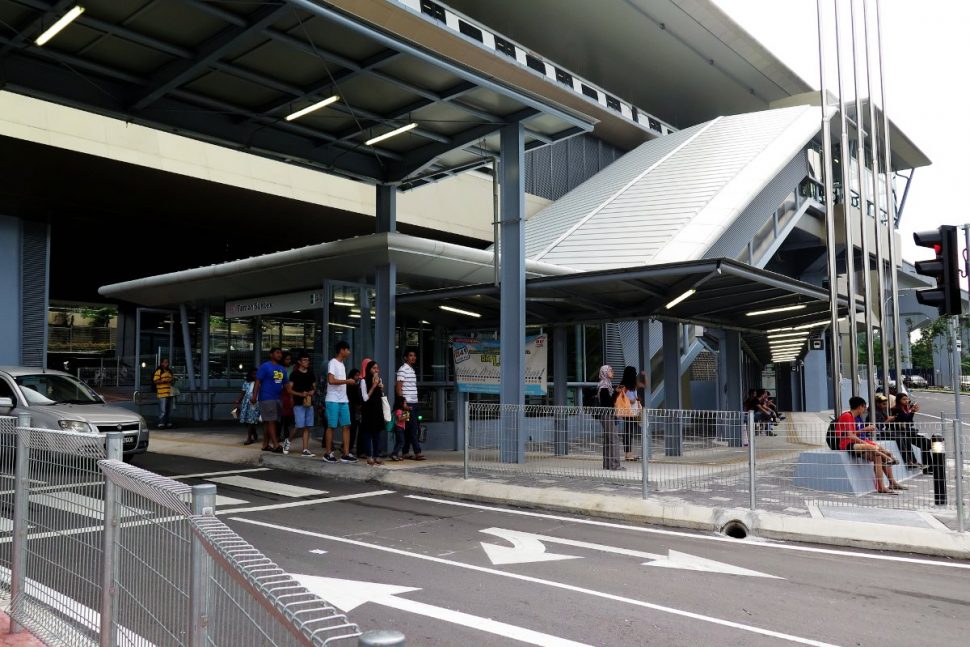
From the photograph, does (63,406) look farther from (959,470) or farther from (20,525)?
(959,470)

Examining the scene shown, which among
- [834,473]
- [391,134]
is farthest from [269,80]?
[834,473]

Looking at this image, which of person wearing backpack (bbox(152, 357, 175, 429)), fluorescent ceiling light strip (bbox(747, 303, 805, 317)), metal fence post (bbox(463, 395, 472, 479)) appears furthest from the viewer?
person wearing backpack (bbox(152, 357, 175, 429))

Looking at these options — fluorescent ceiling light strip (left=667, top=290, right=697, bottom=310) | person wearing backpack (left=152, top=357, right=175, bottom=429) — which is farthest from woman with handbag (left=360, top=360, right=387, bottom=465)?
person wearing backpack (left=152, top=357, right=175, bottom=429)

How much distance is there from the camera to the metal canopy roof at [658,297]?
41.2 ft

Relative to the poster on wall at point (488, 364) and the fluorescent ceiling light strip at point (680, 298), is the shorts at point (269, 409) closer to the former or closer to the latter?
the poster on wall at point (488, 364)

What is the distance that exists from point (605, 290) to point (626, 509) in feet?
17.6

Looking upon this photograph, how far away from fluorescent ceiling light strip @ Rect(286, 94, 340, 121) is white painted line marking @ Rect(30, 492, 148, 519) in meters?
9.18

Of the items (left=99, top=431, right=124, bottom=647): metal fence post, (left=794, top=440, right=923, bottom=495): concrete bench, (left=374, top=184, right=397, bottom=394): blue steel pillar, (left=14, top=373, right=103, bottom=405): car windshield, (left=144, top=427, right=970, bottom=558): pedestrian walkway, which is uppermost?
(left=374, top=184, right=397, bottom=394): blue steel pillar

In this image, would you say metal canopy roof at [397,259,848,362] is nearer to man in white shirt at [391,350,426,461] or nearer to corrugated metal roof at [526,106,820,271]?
man in white shirt at [391,350,426,461]

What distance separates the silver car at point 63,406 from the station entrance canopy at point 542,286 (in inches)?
188

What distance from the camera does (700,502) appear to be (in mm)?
9859

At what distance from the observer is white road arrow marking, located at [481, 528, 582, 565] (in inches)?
284

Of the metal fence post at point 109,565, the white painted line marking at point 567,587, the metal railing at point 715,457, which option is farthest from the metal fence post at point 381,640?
the metal railing at point 715,457

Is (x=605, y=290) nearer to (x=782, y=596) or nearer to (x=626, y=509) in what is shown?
(x=626, y=509)
